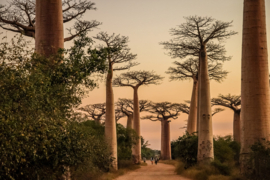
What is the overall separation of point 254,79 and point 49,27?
5575mm

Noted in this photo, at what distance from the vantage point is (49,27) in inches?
388

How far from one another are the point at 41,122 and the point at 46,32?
13.8 ft

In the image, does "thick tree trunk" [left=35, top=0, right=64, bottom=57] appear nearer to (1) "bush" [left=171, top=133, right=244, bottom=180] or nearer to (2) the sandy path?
(1) "bush" [left=171, top=133, right=244, bottom=180]

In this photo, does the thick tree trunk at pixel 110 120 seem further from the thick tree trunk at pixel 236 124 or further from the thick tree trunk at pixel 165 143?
the thick tree trunk at pixel 165 143

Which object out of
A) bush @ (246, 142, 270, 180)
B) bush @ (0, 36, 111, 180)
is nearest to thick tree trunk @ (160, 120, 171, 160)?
bush @ (246, 142, 270, 180)

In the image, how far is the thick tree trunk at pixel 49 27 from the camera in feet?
31.9

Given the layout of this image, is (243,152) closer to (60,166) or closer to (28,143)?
(60,166)

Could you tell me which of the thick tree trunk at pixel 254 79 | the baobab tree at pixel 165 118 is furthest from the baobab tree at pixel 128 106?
the thick tree trunk at pixel 254 79

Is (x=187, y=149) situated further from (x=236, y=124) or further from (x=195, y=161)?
(x=236, y=124)

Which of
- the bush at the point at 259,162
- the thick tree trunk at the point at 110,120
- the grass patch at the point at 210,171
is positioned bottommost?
the grass patch at the point at 210,171

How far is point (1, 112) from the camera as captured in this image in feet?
18.0

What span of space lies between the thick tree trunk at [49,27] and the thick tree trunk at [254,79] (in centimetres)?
508

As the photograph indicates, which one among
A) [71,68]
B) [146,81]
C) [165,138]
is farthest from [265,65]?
[165,138]

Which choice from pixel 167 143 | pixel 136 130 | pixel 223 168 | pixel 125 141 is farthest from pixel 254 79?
pixel 167 143
